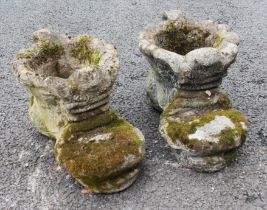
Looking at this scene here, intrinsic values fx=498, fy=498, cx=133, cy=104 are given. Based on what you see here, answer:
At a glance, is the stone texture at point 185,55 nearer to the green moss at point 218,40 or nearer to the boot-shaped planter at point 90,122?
the green moss at point 218,40

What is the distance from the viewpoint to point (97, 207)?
238cm

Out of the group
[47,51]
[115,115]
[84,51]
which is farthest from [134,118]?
[47,51]

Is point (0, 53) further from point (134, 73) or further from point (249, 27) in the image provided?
point (249, 27)

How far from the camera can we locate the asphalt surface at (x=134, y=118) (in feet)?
7.95

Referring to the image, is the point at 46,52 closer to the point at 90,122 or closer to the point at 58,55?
the point at 58,55

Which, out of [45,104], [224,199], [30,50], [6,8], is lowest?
[6,8]

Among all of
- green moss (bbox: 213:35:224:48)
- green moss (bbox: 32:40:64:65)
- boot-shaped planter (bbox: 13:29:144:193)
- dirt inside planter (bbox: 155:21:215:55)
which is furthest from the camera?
dirt inside planter (bbox: 155:21:215:55)

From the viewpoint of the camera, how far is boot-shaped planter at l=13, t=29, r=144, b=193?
7.54 feet

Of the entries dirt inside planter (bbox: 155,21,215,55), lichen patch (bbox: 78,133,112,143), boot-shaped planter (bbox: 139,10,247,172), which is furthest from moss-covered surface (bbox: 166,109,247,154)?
dirt inside planter (bbox: 155,21,215,55)

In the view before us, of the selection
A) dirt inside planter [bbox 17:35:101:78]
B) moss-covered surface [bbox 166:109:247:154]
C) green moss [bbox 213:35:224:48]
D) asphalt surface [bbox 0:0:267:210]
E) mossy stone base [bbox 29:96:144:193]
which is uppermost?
green moss [bbox 213:35:224:48]

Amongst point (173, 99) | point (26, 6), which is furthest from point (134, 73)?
point (26, 6)

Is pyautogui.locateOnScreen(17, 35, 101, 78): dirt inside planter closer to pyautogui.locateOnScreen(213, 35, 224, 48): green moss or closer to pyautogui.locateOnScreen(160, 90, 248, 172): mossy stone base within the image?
pyautogui.locateOnScreen(160, 90, 248, 172): mossy stone base

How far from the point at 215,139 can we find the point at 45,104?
0.87 meters

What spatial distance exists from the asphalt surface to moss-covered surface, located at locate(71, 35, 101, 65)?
0.48 m
